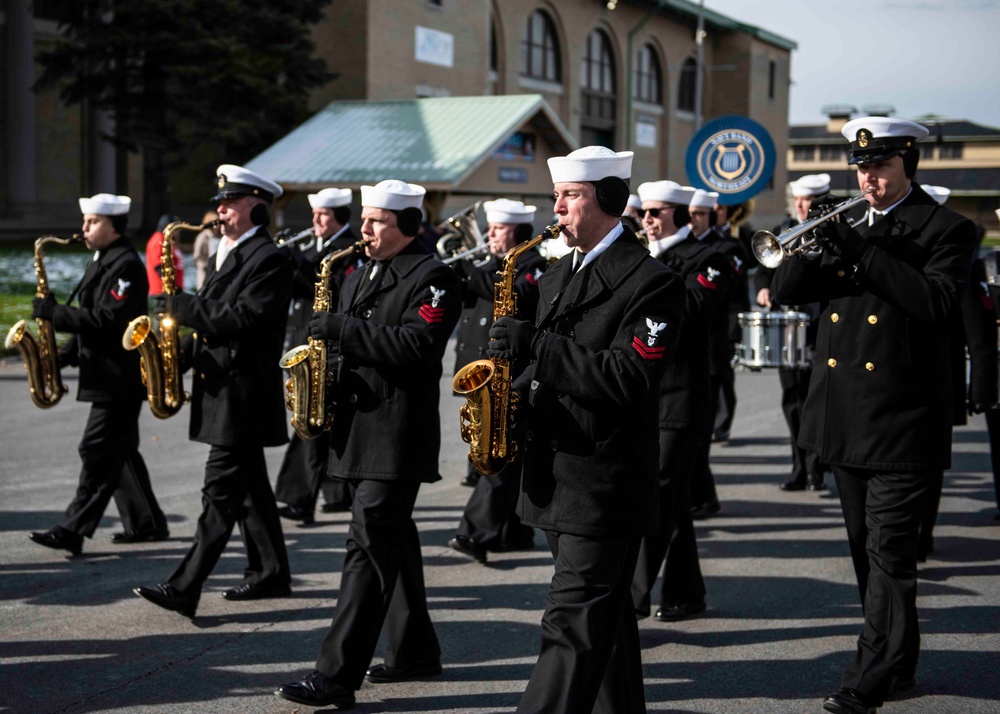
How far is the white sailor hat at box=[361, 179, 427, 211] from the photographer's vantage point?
17.4 ft

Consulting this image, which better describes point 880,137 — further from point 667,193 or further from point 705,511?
point 705,511

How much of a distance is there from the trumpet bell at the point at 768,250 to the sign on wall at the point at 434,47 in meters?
32.0

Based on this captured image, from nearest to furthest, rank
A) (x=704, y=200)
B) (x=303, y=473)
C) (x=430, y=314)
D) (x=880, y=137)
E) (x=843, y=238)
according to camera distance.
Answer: (x=843, y=238), (x=880, y=137), (x=430, y=314), (x=704, y=200), (x=303, y=473)

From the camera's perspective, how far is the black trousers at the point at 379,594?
489 centimetres

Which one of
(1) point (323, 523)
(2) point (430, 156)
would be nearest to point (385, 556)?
(1) point (323, 523)

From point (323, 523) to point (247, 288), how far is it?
2679 mm

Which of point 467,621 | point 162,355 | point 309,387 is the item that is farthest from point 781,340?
point 309,387

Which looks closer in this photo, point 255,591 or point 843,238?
point 843,238

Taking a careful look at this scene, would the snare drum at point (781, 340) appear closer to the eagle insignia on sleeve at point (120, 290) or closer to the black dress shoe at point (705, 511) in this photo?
the black dress shoe at point (705, 511)

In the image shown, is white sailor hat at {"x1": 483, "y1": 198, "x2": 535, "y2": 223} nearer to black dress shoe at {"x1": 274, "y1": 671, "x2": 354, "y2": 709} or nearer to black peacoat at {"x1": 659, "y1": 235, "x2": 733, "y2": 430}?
black peacoat at {"x1": 659, "y1": 235, "x2": 733, "y2": 430}

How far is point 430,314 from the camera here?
524 centimetres

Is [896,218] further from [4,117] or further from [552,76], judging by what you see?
[552,76]

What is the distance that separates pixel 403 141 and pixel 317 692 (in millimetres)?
20748

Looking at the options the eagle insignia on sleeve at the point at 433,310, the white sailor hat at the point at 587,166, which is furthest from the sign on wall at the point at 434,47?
the white sailor hat at the point at 587,166
